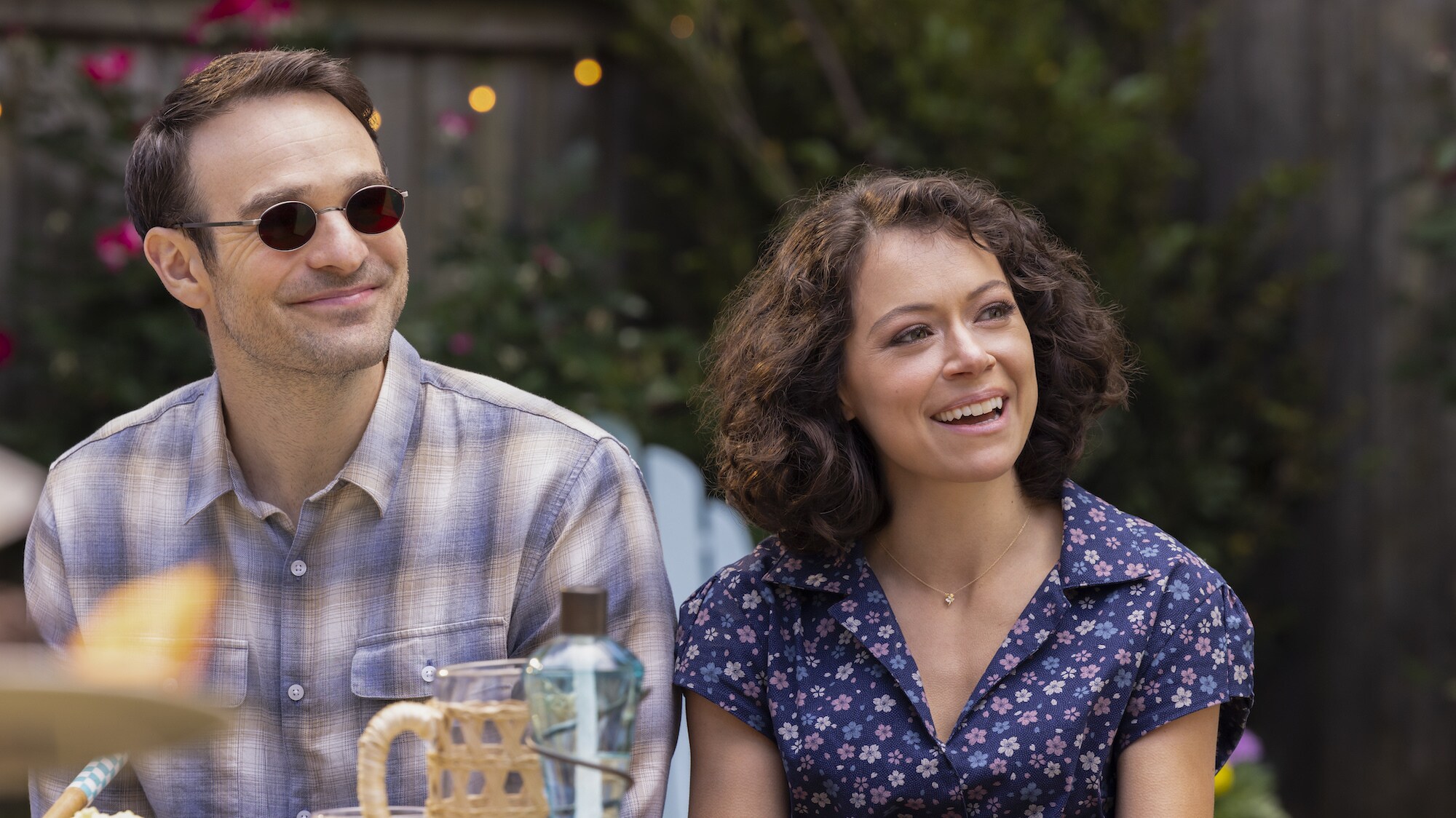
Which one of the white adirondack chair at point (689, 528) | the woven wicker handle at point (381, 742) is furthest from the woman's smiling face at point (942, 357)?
the white adirondack chair at point (689, 528)

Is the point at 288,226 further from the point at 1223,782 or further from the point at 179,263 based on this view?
the point at 1223,782

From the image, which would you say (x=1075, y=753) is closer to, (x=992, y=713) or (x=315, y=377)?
(x=992, y=713)

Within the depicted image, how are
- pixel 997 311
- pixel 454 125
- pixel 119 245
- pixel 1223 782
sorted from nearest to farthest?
pixel 997 311
pixel 1223 782
pixel 119 245
pixel 454 125

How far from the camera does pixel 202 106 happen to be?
5.91 ft

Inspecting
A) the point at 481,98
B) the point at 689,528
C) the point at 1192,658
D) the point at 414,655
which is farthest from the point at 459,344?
the point at 1192,658

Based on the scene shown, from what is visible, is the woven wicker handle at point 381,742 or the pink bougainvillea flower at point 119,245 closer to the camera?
the woven wicker handle at point 381,742

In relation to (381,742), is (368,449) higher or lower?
higher

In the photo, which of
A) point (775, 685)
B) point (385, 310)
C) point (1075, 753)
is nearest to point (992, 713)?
point (1075, 753)

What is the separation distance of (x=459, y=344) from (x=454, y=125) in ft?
1.85

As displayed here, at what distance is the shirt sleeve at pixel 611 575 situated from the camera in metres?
1.75

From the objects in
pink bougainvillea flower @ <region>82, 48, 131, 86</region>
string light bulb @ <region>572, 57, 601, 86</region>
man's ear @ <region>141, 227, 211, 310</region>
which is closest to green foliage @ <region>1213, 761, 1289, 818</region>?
man's ear @ <region>141, 227, 211, 310</region>

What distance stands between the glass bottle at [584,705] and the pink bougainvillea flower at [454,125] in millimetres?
2495

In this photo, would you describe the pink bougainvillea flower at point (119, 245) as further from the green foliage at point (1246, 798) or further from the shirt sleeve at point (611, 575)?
the green foliage at point (1246, 798)

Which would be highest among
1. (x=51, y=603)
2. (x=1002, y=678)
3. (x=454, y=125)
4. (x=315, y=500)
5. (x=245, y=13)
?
(x=245, y=13)
